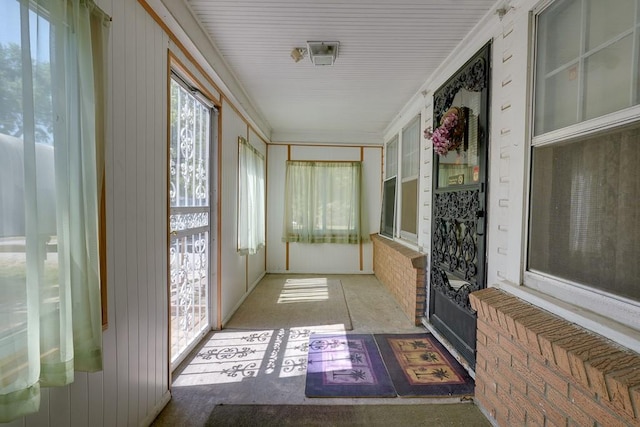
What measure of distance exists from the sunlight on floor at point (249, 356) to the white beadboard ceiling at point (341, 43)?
2742 mm

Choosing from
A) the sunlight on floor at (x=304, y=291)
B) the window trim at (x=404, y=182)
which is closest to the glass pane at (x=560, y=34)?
the window trim at (x=404, y=182)

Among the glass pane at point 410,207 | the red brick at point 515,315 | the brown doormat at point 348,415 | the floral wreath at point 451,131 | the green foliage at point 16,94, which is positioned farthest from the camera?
the glass pane at point 410,207

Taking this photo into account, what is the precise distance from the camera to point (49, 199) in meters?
1.04

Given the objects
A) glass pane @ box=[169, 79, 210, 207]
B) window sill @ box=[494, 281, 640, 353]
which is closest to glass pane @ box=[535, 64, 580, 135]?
window sill @ box=[494, 281, 640, 353]

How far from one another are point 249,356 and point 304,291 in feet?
6.67

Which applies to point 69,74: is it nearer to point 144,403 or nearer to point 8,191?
point 8,191

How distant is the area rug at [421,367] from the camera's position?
85.0 inches

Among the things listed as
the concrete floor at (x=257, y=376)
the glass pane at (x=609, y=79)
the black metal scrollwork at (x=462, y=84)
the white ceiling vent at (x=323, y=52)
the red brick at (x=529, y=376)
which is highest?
the white ceiling vent at (x=323, y=52)

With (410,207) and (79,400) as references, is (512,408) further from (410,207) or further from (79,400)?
(410,207)

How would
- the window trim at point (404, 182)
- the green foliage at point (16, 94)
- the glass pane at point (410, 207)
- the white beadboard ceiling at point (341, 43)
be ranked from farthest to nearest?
the glass pane at point (410, 207) → the window trim at point (404, 182) → the white beadboard ceiling at point (341, 43) → the green foliage at point (16, 94)

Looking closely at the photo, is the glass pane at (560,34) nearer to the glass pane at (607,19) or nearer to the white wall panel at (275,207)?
the glass pane at (607,19)

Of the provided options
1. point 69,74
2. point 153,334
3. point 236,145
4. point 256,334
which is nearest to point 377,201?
point 236,145

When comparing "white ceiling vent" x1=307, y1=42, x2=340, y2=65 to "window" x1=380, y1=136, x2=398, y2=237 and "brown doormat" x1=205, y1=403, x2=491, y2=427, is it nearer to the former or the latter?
"window" x1=380, y1=136, x2=398, y2=237

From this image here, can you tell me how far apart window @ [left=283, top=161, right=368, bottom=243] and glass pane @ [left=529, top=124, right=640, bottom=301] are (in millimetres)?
3968
